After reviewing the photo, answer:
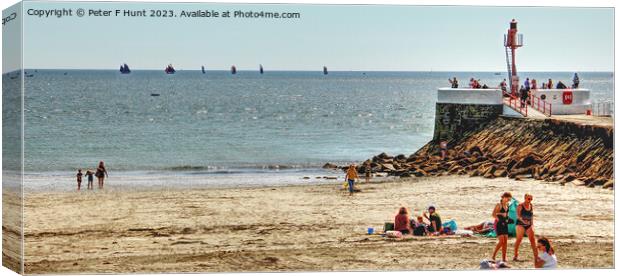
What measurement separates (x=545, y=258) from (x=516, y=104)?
8.12 metres

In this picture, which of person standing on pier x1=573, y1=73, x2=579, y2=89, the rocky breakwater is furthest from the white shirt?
person standing on pier x1=573, y1=73, x2=579, y2=89

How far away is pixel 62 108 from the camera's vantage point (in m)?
29.7

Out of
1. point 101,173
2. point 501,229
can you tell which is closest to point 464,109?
point 501,229

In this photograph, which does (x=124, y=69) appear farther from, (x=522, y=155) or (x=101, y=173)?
(x=522, y=155)

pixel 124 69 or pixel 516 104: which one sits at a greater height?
pixel 124 69

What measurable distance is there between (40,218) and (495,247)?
308 inches

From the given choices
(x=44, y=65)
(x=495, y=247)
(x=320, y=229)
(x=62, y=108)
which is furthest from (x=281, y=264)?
(x=62, y=108)

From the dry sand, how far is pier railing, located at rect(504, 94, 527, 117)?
4777 mm

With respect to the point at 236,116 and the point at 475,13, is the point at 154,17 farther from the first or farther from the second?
the point at 236,116

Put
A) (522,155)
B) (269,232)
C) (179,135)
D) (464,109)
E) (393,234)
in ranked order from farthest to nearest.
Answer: (464,109), (522,155), (179,135), (393,234), (269,232)

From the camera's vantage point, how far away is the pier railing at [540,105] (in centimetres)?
2938

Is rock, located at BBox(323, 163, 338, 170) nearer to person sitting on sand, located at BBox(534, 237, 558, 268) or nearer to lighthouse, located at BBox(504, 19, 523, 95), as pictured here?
lighthouse, located at BBox(504, 19, 523, 95)

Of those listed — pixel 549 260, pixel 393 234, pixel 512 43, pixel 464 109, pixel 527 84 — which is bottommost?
pixel 549 260

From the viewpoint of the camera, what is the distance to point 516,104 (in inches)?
1181
